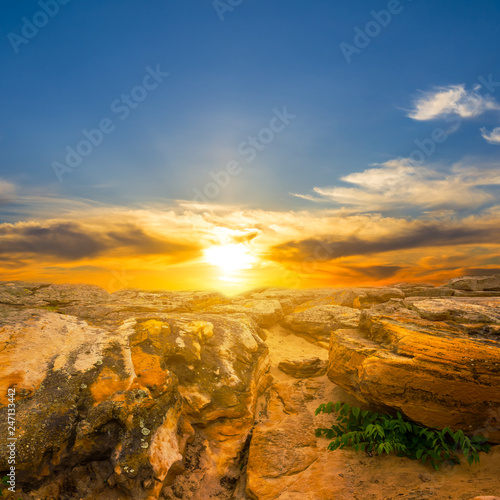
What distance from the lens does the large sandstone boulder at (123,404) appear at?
5.72 meters

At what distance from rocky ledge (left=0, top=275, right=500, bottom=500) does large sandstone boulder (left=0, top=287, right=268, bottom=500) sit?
25mm

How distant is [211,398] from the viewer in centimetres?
823

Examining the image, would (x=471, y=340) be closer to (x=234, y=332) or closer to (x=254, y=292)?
(x=234, y=332)

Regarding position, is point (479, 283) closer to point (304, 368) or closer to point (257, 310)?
point (257, 310)

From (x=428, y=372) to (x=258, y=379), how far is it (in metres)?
4.81

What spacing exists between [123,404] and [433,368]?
6582mm

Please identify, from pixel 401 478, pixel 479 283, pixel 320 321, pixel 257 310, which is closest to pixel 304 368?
pixel 320 321

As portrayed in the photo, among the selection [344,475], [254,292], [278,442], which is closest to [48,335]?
[278,442]

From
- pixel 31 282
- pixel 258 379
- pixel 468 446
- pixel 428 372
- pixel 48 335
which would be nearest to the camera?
pixel 468 446

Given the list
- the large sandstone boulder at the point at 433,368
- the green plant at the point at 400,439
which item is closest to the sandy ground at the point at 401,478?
the green plant at the point at 400,439

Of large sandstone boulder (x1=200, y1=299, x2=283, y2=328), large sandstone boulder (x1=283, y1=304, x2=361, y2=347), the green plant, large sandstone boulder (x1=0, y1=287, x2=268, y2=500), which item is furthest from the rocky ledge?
large sandstone boulder (x1=283, y1=304, x2=361, y2=347)

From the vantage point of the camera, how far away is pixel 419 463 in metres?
6.74

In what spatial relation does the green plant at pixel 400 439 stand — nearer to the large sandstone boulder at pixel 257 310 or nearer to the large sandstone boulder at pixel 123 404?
the large sandstone boulder at pixel 123 404

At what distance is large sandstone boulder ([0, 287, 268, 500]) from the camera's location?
5719 millimetres
